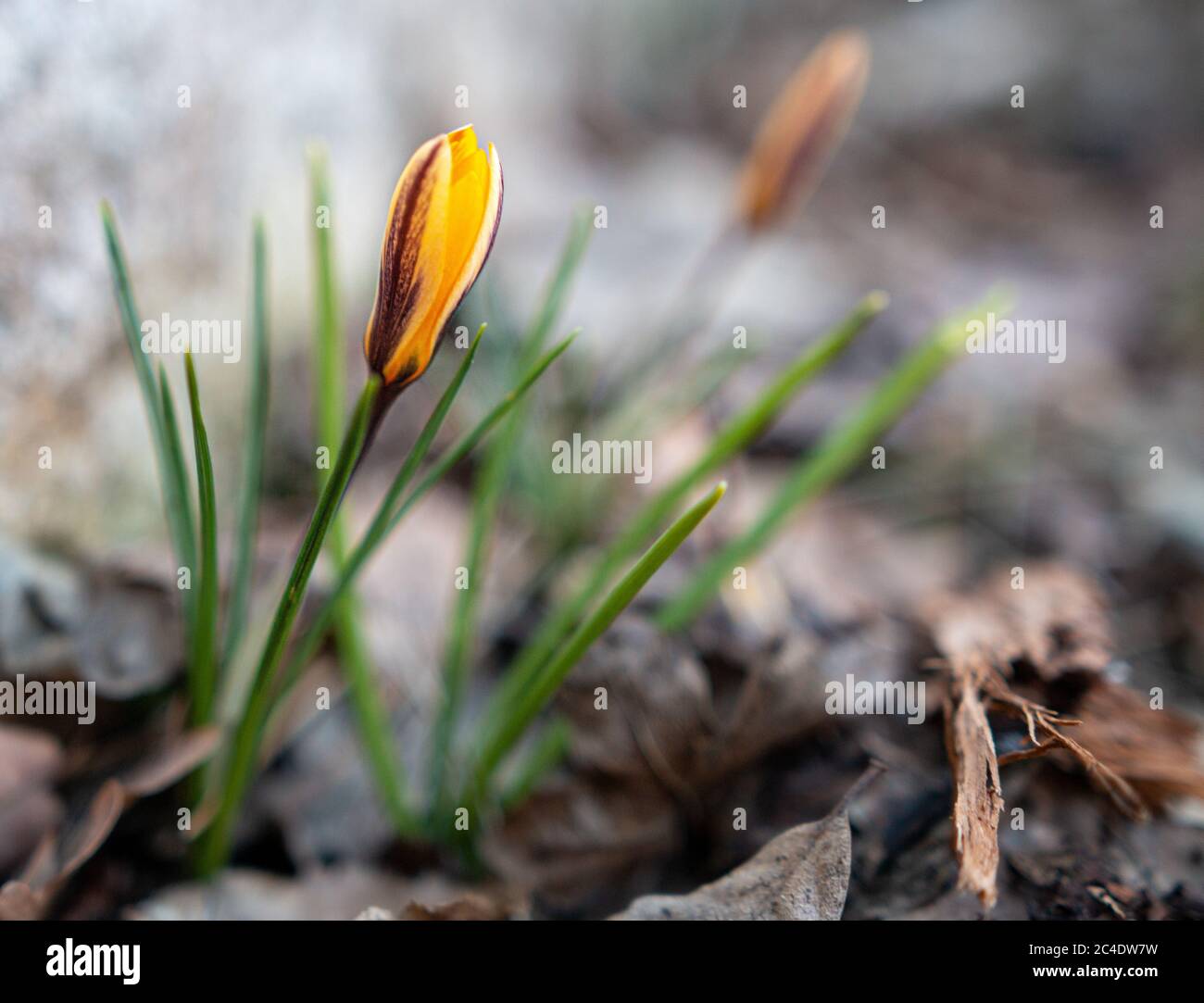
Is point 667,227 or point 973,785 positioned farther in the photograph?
point 667,227

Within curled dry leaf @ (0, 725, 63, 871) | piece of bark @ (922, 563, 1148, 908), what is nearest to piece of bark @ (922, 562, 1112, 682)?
piece of bark @ (922, 563, 1148, 908)

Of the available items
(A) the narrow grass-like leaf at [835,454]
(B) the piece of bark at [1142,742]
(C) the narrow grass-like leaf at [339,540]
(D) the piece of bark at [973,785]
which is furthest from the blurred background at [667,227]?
(D) the piece of bark at [973,785]

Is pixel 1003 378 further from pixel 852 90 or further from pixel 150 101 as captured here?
pixel 150 101

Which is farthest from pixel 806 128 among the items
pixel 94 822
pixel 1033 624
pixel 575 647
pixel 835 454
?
pixel 94 822

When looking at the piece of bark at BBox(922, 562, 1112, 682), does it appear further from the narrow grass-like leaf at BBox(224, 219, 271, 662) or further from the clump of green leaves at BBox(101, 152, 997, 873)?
the narrow grass-like leaf at BBox(224, 219, 271, 662)

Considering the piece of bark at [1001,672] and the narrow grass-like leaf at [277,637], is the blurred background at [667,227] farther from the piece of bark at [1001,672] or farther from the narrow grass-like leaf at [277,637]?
the piece of bark at [1001,672]

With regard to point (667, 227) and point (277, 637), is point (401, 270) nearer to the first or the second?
point (277, 637)
